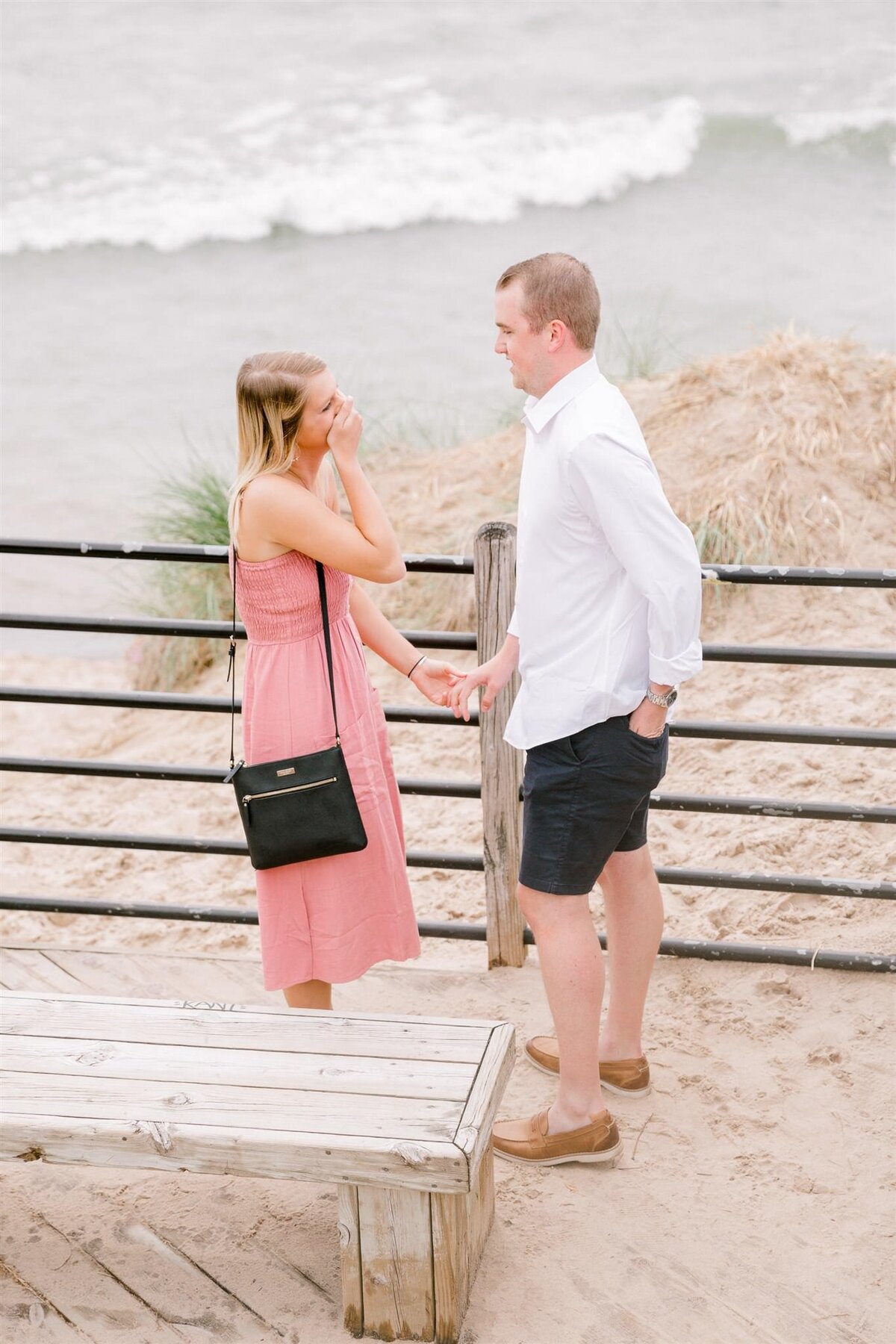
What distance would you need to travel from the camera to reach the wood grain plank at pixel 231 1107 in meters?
2.25

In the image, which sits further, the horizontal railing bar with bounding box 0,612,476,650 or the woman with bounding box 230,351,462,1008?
the horizontal railing bar with bounding box 0,612,476,650

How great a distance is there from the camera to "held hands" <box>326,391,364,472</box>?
263 centimetres

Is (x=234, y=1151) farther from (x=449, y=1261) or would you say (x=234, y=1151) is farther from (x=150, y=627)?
(x=150, y=627)

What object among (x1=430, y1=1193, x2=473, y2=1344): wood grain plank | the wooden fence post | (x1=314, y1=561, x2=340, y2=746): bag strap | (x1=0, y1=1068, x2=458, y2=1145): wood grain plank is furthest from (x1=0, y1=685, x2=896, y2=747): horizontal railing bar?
(x1=430, y1=1193, x2=473, y2=1344): wood grain plank

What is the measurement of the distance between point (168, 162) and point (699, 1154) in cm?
2193

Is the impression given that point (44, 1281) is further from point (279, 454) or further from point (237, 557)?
point (279, 454)

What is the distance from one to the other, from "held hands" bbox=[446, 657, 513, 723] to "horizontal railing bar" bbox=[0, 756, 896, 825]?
514mm

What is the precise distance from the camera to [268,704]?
274 cm

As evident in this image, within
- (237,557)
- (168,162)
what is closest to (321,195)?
(168,162)

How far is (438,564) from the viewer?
3277 mm

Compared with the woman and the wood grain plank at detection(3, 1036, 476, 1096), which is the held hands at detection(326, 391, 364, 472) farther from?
the wood grain plank at detection(3, 1036, 476, 1096)

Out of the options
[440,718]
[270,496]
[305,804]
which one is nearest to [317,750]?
[305,804]

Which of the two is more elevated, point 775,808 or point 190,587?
point 190,587

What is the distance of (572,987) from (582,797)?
406 mm
